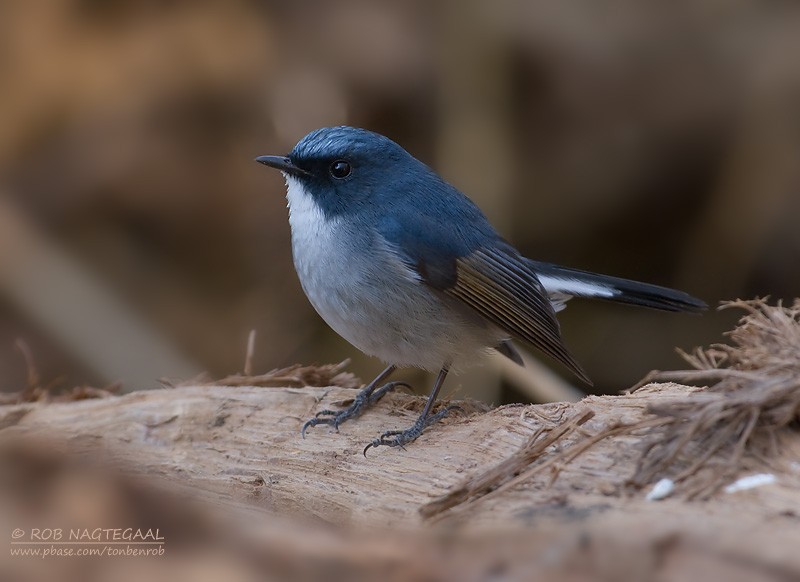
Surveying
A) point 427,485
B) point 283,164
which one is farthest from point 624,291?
point 427,485

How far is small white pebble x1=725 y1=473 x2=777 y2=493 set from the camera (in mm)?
2590

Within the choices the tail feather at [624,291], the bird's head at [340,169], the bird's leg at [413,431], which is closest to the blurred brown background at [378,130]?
the tail feather at [624,291]

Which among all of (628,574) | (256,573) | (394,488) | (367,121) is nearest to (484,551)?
(628,574)

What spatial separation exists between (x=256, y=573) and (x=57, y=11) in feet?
21.4

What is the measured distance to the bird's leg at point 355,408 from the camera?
3979 millimetres

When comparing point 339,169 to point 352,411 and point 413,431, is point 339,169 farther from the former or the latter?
point 413,431

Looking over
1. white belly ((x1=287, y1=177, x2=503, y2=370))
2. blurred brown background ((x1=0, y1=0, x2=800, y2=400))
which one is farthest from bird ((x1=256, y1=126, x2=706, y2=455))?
blurred brown background ((x1=0, y1=0, x2=800, y2=400))

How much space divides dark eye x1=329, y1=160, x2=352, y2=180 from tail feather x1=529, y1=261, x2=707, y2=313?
105 centimetres

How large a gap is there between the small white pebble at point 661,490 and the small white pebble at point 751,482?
0.45ft

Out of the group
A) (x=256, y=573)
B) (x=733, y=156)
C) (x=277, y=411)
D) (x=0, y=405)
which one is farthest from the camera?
(x=733, y=156)

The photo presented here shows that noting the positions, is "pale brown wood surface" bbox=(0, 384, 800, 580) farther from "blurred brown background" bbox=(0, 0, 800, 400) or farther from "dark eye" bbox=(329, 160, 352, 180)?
"blurred brown background" bbox=(0, 0, 800, 400)

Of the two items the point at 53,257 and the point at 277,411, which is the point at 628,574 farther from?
the point at 53,257

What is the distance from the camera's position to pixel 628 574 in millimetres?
2072

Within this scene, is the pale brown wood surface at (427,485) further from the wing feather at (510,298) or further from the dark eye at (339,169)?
the dark eye at (339,169)
